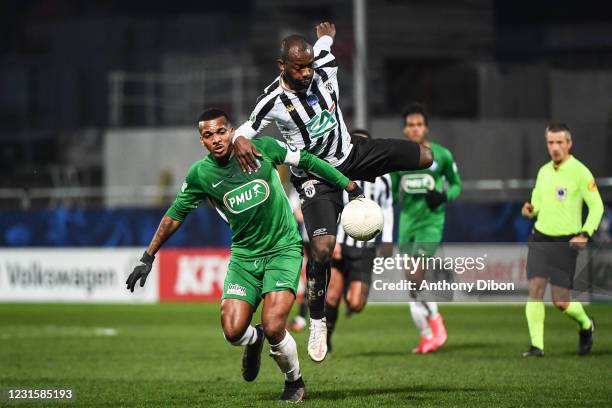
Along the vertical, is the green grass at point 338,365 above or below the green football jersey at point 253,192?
below

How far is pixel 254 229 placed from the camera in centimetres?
964

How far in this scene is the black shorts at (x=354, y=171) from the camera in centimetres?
1037

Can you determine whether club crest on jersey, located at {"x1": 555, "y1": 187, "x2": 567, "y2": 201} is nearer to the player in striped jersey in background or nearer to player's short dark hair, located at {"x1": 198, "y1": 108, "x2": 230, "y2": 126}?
the player in striped jersey in background

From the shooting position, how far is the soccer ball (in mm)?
9656

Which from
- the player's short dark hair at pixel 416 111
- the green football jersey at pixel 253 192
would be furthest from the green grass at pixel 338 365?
the player's short dark hair at pixel 416 111

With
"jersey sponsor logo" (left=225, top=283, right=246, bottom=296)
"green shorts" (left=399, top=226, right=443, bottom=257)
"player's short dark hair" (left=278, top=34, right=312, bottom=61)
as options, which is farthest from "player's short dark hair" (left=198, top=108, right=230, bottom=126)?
"green shorts" (left=399, top=226, right=443, bottom=257)

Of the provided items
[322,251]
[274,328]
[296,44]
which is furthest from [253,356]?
[296,44]

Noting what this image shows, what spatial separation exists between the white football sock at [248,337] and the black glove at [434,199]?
498 centimetres

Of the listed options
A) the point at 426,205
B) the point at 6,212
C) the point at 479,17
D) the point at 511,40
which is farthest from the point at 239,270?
the point at 511,40

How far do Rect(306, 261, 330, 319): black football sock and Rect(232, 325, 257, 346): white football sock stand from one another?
53 cm

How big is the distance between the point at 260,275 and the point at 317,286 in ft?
2.31

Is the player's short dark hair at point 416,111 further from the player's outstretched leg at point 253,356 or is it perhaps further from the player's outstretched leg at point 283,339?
the player's outstretched leg at point 283,339

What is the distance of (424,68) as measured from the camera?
2964 cm

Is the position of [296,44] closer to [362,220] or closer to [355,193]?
[355,193]
